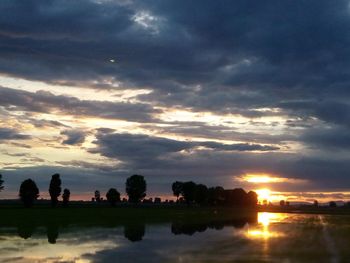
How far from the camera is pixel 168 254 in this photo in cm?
3591

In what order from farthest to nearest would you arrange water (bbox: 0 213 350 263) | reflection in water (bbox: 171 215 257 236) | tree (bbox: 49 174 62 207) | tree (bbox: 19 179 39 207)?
1. tree (bbox: 49 174 62 207)
2. tree (bbox: 19 179 39 207)
3. reflection in water (bbox: 171 215 257 236)
4. water (bbox: 0 213 350 263)

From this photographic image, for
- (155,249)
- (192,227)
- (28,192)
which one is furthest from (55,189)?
(155,249)

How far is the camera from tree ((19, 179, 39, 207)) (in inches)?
6683

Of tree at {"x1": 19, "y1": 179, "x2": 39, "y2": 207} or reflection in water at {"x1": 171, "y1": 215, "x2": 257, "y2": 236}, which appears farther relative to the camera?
tree at {"x1": 19, "y1": 179, "x2": 39, "y2": 207}

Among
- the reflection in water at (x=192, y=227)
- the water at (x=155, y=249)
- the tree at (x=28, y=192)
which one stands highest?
the tree at (x=28, y=192)

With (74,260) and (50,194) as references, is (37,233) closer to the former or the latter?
(74,260)

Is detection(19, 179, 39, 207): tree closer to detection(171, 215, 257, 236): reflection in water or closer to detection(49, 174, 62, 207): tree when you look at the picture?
detection(49, 174, 62, 207): tree

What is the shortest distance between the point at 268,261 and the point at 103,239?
18.6 m

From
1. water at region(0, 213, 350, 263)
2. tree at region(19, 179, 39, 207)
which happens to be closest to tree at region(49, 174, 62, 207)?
tree at region(19, 179, 39, 207)

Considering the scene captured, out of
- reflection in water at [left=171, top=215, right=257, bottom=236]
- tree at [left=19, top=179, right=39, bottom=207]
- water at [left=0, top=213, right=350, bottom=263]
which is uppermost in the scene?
tree at [left=19, top=179, right=39, bottom=207]

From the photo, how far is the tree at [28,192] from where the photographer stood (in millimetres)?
169750

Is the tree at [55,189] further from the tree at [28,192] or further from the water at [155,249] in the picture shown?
the water at [155,249]

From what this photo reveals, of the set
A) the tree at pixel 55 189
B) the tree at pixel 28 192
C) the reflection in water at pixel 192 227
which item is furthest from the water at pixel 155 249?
the tree at pixel 55 189

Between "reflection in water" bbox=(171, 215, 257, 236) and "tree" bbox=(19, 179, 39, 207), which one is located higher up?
"tree" bbox=(19, 179, 39, 207)
